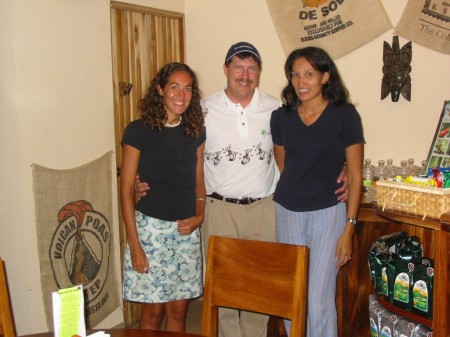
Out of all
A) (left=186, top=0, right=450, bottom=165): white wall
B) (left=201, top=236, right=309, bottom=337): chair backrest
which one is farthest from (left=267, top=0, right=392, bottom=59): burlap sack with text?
(left=201, top=236, right=309, bottom=337): chair backrest

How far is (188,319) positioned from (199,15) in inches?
76.4

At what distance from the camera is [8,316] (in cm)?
137

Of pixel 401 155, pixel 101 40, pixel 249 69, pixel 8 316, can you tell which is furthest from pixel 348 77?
pixel 8 316

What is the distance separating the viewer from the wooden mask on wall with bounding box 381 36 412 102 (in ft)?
8.64

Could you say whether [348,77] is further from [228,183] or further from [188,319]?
[188,319]

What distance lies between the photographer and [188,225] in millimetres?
2062

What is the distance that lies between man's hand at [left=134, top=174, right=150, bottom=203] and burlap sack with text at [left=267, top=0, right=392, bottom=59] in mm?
1398

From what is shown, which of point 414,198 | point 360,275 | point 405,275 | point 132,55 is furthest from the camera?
point 132,55

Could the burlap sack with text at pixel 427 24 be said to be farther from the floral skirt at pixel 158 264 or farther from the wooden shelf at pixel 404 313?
the floral skirt at pixel 158 264

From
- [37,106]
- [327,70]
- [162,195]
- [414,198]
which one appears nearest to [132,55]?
[37,106]

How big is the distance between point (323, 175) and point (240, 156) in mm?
390

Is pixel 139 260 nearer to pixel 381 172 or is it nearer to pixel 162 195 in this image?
pixel 162 195

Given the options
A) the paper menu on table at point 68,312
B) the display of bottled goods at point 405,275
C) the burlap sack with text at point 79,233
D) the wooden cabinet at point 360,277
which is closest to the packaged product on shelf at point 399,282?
the display of bottled goods at point 405,275

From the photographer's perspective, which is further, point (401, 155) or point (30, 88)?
point (401, 155)
